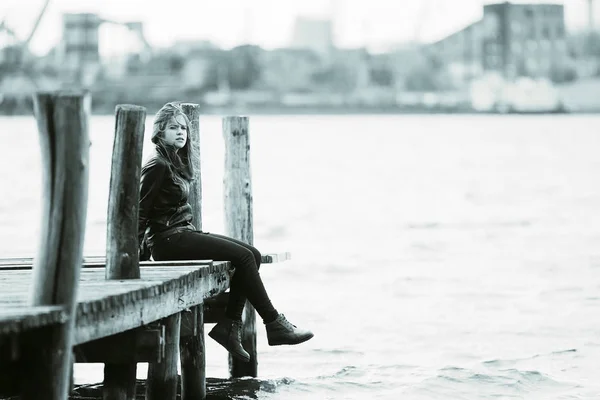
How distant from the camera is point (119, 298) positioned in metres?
6.35

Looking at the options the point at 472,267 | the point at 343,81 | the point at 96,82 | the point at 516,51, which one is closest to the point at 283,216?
the point at 472,267

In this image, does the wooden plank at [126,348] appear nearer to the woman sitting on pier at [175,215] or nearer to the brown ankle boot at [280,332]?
the woman sitting on pier at [175,215]

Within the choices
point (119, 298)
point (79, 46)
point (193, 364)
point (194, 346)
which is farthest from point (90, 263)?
point (79, 46)

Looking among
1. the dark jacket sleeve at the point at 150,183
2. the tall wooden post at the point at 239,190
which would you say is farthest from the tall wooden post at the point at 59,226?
the tall wooden post at the point at 239,190

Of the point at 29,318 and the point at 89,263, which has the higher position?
the point at 89,263

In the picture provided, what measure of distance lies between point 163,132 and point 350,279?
12665 mm

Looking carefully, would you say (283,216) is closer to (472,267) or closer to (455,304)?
(472,267)

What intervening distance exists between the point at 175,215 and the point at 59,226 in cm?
278

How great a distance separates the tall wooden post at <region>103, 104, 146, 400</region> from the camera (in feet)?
22.4

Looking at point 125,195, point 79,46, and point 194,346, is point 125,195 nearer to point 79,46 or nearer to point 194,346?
point 194,346

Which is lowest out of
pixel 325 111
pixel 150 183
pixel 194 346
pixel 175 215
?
pixel 194 346

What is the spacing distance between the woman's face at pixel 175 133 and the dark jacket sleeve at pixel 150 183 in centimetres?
19

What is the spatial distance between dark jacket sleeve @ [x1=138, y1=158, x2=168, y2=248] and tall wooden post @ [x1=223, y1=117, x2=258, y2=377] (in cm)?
217

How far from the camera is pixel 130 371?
747 centimetres
